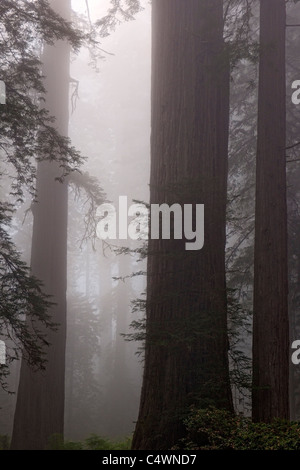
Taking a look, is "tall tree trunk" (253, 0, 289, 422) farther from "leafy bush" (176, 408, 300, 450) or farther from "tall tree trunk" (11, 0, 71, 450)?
"tall tree trunk" (11, 0, 71, 450)

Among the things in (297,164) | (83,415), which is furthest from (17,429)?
(83,415)

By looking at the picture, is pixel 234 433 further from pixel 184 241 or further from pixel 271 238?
pixel 271 238

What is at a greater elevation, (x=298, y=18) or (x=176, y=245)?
(x=298, y=18)

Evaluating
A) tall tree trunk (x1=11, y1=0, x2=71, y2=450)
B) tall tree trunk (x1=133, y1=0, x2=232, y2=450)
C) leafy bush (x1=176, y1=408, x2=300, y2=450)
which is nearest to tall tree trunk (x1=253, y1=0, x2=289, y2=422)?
tall tree trunk (x1=133, y1=0, x2=232, y2=450)

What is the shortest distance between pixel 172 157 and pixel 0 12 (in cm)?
302

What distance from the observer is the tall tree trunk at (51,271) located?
10156 mm

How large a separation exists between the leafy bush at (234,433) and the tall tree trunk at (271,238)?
0.86m

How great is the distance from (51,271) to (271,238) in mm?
5529

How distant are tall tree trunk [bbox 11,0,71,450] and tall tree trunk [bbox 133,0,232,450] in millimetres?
4220

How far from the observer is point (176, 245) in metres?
6.76

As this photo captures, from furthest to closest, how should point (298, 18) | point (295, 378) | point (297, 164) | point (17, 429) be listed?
point (298, 18) → point (297, 164) → point (295, 378) → point (17, 429)

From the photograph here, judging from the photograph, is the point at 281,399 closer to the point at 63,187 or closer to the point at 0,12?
the point at 0,12

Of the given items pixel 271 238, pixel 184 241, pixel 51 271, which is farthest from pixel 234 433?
pixel 51 271

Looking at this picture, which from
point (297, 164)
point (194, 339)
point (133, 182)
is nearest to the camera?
point (194, 339)
